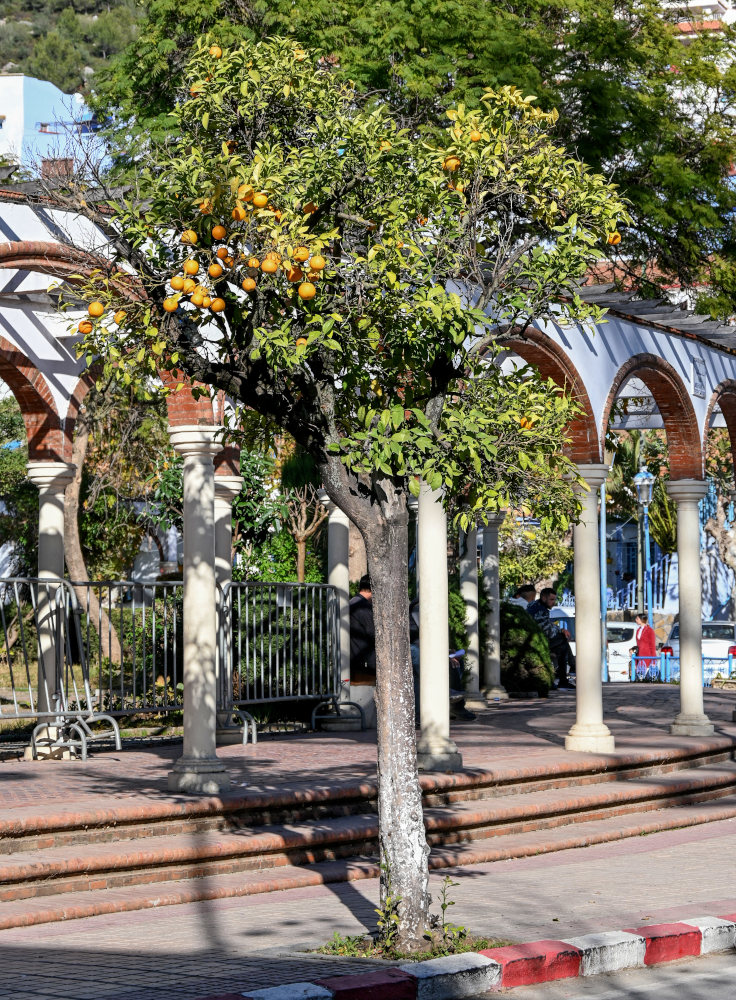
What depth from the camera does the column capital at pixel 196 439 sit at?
10.8 metres

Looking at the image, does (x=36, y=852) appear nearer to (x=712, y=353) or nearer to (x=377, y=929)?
(x=377, y=929)

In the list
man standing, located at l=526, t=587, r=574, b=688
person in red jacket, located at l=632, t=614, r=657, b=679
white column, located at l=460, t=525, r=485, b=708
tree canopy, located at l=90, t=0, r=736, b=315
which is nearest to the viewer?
tree canopy, located at l=90, t=0, r=736, b=315

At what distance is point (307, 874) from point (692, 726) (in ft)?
25.1

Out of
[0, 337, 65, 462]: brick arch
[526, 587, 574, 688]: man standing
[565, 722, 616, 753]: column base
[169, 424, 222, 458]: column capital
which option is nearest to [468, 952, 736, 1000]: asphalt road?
[169, 424, 222, 458]: column capital

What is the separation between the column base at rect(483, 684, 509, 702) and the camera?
19438 mm

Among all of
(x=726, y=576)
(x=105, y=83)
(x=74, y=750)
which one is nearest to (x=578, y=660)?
(x=74, y=750)

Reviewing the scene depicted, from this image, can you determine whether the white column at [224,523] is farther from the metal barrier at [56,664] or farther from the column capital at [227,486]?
the metal barrier at [56,664]

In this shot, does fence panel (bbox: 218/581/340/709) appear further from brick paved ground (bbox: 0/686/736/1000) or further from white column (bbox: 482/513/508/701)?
white column (bbox: 482/513/508/701)

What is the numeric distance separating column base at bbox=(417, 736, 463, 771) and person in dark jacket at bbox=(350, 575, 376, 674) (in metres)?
4.01

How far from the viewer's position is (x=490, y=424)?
730cm

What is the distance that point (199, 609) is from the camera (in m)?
10.6

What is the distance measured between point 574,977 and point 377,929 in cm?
103

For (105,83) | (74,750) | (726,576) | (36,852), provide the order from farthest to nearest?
1. (726,576)
2. (105,83)
3. (74,750)
4. (36,852)

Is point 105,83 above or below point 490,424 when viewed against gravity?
above
